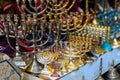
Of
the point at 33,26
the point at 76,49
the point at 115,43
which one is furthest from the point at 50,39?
the point at 115,43

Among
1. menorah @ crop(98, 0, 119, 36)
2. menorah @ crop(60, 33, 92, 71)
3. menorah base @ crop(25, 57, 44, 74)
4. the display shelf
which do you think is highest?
menorah @ crop(98, 0, 119, 36)

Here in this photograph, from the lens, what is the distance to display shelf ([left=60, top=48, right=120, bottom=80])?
42.8 inches

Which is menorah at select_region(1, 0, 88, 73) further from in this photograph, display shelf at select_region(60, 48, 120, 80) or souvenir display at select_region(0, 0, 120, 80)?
display shelf at select_region(60, 48, 120, 80)

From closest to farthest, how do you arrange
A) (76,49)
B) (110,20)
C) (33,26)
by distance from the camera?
(33,26) → (76,49) → (110,20)

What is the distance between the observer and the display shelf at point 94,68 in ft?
3.57

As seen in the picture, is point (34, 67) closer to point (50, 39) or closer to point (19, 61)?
point (19, 61)

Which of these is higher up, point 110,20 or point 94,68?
point 110,20

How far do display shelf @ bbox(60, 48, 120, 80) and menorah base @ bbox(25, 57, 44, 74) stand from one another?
0.34ft

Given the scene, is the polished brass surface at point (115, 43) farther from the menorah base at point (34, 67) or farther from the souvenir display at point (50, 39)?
the menorah base at point (34, 67)

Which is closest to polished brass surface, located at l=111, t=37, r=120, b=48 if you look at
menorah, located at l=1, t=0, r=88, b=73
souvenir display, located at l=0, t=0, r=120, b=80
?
souvenir display, located at l=0, t=0, r=120, b=80

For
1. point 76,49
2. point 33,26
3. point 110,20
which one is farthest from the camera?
point 110,20

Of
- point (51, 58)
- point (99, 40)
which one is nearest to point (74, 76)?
point (51, 58)

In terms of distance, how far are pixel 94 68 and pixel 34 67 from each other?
0.32 meters

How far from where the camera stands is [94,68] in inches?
47.8
